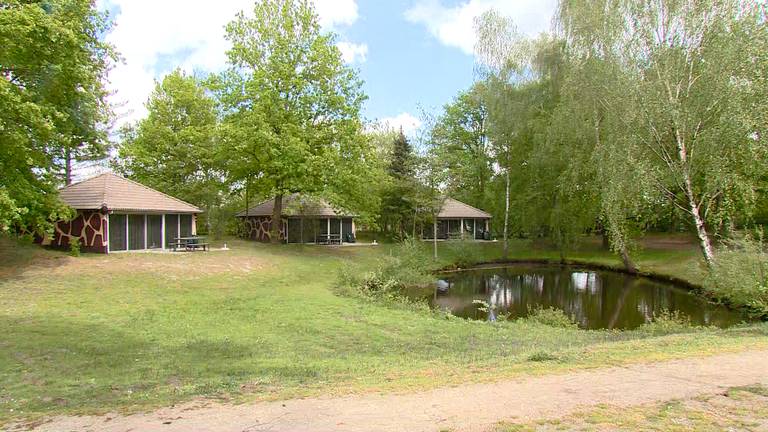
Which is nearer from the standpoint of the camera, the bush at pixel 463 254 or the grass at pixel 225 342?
the grass at pixel 225 342

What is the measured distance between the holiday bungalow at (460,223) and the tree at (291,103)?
14379 millimetres

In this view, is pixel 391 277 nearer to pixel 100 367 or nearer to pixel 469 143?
pixel 100 367

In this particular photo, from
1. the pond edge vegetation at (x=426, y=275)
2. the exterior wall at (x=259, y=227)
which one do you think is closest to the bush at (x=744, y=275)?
the pond edge vegetation at (x=426, y=275)

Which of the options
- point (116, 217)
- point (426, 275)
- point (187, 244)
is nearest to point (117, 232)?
point (116, 217)

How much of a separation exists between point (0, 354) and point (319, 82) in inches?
899

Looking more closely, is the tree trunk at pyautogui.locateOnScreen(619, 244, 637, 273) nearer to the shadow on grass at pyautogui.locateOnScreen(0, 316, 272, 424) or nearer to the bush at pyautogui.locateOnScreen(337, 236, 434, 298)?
the bush at pyautogui.locateOnScreen(337, 236, 434, 298)

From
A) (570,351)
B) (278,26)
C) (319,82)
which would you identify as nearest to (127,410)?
(570,351)

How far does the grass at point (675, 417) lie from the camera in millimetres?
4223

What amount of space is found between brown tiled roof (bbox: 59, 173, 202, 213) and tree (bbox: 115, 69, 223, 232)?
8.83 m

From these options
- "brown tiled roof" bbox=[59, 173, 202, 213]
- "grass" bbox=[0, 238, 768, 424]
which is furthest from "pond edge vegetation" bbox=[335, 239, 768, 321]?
"brown tiled roof" bbox=[59, 173, 202, 213]

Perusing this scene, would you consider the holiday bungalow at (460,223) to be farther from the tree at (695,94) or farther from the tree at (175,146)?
the tree at (695,94)

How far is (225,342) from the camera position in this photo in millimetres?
10133

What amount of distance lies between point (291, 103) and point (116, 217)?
11556 millimetres

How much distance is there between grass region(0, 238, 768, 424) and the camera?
259 inches
